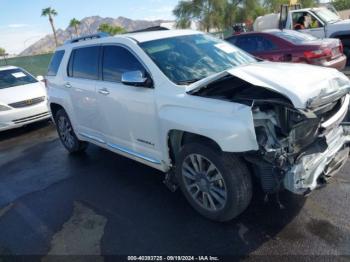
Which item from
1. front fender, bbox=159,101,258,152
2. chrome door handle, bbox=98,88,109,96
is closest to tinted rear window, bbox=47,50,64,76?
chrome door handle, bbox=98,88,109,96

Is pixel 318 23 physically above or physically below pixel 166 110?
below

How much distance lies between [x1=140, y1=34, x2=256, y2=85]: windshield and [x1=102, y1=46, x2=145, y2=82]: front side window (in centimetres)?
21

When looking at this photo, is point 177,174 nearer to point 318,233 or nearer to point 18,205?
point 318,233

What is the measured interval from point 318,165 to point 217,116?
3.26 feet

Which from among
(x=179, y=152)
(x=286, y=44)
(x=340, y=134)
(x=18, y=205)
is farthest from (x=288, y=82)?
(x=286, y=44)

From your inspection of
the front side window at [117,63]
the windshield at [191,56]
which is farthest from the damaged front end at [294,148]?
the front side window at [117,63]

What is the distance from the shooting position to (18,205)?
4816 mm

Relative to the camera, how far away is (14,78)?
10008 millimetres

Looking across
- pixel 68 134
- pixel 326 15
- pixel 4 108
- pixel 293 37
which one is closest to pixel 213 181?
pixel 68 134

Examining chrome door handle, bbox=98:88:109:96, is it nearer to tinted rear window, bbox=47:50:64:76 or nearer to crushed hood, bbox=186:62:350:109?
crushed hood, bbox=186:62:350:109

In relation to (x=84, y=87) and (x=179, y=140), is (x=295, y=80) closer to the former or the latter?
(x=179, y=140)

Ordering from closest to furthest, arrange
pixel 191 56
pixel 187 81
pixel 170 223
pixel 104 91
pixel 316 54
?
pixel 170 223
pixel 187 81
pixel 191 56
pixel 104 91
pixel 316 54

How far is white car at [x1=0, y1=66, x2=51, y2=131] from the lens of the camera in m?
8.58

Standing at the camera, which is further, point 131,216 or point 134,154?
point 134,154
